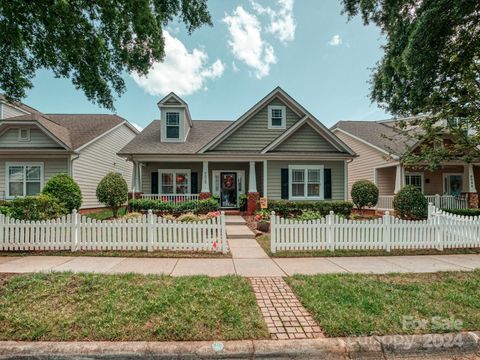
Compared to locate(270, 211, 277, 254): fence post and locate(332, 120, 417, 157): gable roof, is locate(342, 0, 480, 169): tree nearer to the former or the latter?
locate(332, 120, 417, 157): gable roof

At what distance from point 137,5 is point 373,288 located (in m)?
6.77

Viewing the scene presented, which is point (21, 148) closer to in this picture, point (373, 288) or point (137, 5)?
point (137, 5)

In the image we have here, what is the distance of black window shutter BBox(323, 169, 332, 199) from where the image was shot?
14750 millimetres

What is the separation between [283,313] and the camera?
12.3ft

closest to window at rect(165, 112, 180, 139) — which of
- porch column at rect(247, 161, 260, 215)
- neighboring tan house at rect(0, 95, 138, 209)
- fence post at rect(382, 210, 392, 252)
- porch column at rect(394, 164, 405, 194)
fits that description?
neighboring tan house at rect(0, 95, 138, 209)

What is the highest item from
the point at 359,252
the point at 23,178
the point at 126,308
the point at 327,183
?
the point at 23,178

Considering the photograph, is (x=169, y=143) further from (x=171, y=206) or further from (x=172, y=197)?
(x=171, y=206)

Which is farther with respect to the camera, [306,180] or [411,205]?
[306,180]

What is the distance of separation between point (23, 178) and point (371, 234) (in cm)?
1757

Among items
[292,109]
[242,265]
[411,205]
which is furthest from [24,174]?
[411,205]

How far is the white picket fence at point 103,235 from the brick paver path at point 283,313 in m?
2.53

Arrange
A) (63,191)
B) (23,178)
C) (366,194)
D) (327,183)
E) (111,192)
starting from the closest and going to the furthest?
(63,191), (111,192), (23,178), (366,194), (327,183)

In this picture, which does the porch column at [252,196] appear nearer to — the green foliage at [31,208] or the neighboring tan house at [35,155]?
the green foliage at [31,208]

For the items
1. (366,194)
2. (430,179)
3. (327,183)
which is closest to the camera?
(366,194)
